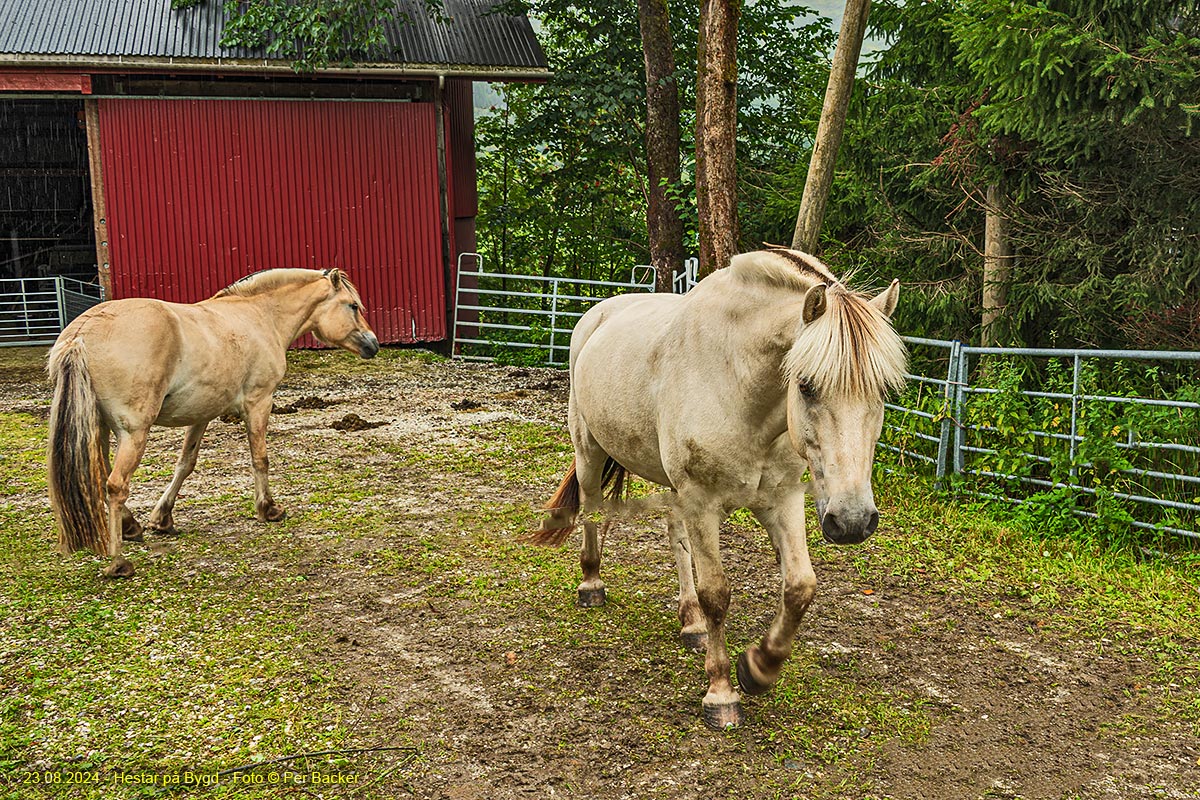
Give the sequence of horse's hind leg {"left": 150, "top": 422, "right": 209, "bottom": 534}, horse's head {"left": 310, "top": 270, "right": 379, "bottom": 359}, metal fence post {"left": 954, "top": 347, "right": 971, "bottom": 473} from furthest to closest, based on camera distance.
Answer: horse's head {"left": 310, "top": 270, "right": 379, "bottom": 359} → metal fence post {"left": 954, "top": 347, "right": 971, "bottom": 473} → horse's hind leg {"left": 150, "top": 422, "right": 209, "bottom": 534}

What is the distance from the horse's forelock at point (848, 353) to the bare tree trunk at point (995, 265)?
193 inches

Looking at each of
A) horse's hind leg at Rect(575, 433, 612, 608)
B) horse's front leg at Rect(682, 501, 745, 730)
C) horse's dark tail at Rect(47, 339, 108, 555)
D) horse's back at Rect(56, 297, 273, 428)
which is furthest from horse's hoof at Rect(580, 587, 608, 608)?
horse's back at Rect(56, 297, 273, 428)

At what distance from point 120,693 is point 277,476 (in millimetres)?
3840

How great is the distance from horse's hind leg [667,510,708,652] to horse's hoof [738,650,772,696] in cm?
63

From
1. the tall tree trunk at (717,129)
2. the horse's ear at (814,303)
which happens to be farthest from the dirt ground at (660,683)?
the tall tree trunk at (717,129)

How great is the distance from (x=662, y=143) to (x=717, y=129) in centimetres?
422

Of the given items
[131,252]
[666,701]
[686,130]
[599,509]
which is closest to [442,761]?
[666,701]

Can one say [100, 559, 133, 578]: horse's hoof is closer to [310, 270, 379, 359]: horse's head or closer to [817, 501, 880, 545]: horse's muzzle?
[310, 270, 379, 359]: horse's head

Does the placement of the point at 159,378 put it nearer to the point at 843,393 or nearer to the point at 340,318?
the point at 340,318

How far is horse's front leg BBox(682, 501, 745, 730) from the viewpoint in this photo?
11.8ft

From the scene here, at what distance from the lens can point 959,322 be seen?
8.09 m

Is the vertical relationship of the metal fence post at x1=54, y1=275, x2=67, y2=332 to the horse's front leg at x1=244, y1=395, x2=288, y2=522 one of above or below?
above

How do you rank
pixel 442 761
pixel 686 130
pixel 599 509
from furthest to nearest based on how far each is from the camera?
pixel 686 130
pixel 599 509
pixel 442 761

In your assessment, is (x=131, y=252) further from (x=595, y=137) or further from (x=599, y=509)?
(x=599, y=509)
